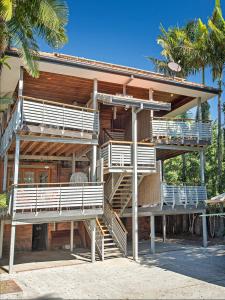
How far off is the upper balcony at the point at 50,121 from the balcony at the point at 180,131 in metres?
3.87

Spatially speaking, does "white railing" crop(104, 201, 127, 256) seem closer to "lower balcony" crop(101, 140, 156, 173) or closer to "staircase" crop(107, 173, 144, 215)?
"staircase" crop(107, 173, 144, 215)

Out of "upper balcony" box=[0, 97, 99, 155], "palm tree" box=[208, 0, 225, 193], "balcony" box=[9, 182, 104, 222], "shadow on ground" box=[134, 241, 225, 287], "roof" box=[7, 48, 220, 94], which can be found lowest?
"shadow on ground" box=[134, 241, 225, 287]

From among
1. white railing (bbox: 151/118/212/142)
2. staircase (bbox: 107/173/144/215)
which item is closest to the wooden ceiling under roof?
white railing (bbox: 151/118/212/142)

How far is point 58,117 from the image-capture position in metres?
13.6

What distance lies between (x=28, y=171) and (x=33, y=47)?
772 centimetres

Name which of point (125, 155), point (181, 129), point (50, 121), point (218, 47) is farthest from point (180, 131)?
point (50, 121)

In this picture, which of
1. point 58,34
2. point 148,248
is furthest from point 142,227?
point 58,34

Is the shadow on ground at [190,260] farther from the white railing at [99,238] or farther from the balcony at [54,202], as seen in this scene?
the balcony at [54,202]

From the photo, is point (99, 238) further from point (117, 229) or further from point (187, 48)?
point (187, 48)

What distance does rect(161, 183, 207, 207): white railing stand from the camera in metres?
15.7

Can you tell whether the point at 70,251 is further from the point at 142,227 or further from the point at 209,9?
the point at 209,9

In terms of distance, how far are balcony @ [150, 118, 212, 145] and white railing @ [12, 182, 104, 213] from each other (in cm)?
485

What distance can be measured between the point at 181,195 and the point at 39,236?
29.0 feet

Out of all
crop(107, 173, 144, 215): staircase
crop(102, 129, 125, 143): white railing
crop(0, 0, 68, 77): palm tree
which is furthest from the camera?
crop(102, 129, 125, 143): white railing
